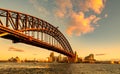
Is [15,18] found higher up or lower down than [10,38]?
higher up

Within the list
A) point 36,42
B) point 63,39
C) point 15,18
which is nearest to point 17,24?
point 15,18

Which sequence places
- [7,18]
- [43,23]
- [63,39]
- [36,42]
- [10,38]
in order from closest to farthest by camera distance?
[7,18], [10,38], [36,42], [43,23], [63,39]

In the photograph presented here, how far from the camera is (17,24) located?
49812 millimetres

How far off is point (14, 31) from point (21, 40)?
6.36m

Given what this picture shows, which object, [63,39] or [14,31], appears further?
[63,39]

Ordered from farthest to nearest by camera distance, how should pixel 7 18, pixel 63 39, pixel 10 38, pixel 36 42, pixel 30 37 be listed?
pixel 63 39 → pixel 36 42 → pixel 30 37 → pixel 10 38 → pixel 7 18

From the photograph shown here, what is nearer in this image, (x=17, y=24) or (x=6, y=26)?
(x=6, y=26)

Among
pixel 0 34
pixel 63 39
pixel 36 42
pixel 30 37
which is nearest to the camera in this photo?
pixel 0 34

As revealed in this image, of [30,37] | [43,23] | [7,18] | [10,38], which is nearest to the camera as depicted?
[7,18]

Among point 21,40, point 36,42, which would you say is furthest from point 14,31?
point 36,42

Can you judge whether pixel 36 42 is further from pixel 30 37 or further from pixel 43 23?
pixel 43 23

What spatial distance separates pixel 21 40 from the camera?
173ft

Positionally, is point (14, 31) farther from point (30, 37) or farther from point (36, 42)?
point (36, 42)

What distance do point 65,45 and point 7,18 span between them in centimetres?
6973
